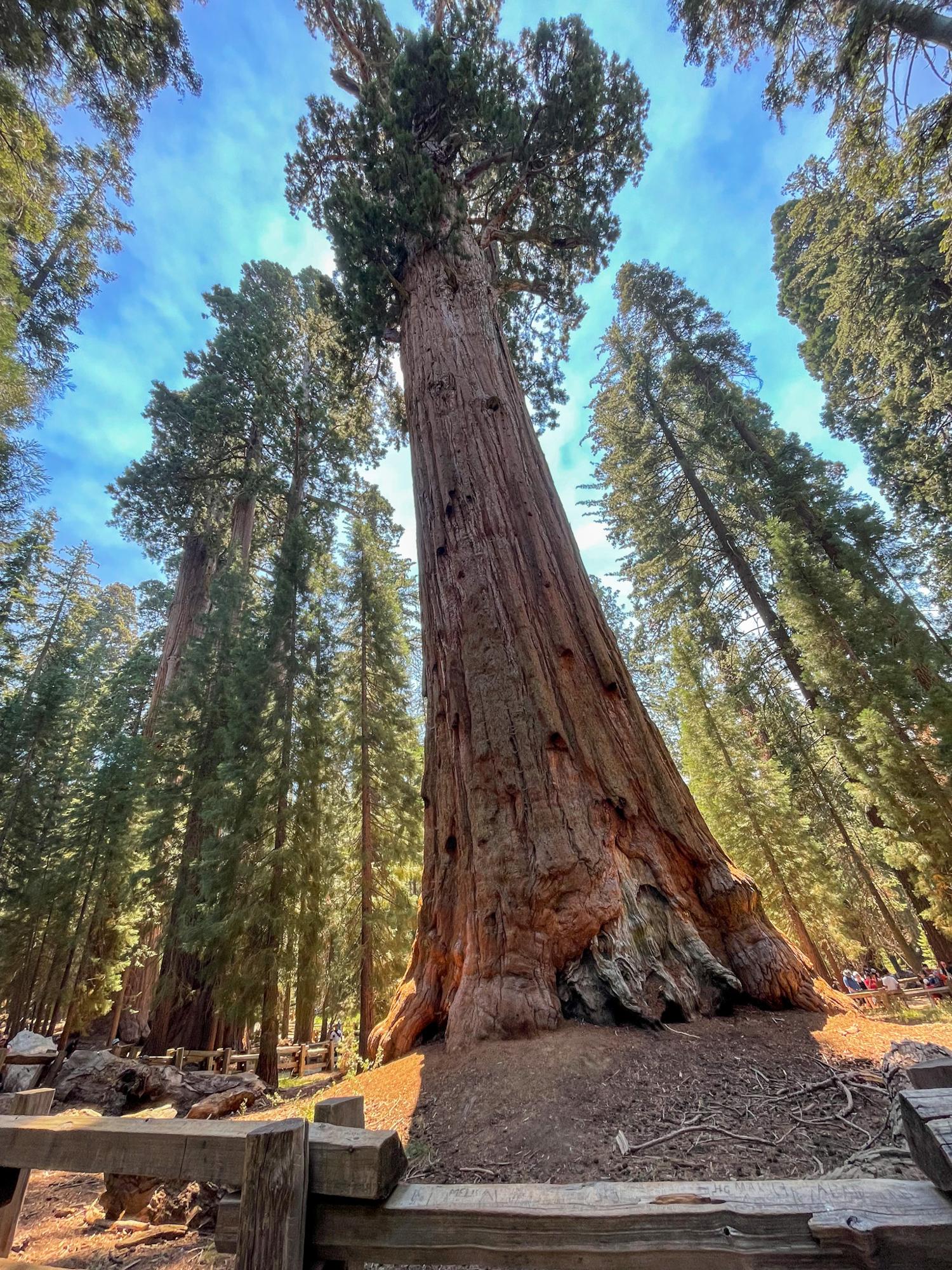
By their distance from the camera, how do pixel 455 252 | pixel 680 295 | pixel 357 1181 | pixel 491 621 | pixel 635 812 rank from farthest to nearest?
pixel 680 295 < pixel 455 252 < pixel 491 621 < pixel 635 812 < pixel 357 1181

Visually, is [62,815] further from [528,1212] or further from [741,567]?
[741,567]

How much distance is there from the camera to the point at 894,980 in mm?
14219

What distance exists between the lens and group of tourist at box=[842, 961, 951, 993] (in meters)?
11.8

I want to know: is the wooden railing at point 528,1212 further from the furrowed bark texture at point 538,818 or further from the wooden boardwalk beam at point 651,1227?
the furrowed bark texture at point 538,818

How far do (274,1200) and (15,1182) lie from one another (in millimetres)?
2109

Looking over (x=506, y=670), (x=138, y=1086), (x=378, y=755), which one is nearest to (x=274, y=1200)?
(x=506, y=670)

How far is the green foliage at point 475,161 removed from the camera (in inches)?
265

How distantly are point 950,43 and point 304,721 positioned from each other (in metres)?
13.1

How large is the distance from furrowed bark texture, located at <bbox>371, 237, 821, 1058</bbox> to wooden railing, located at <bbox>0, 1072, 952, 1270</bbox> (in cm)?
180

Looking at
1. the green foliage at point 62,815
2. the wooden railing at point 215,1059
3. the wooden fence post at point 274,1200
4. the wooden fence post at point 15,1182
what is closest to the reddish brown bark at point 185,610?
the green foliage at point 62,815

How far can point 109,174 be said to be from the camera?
992 centimetres

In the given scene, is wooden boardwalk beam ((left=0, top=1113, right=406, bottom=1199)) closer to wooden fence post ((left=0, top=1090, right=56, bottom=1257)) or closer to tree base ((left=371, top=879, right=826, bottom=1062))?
wooden fence post ((left=0, top=1090, right=56, bottom=1257))

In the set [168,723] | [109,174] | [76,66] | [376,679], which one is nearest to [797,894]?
[376,679]

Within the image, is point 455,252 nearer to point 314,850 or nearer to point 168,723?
point 314,850
